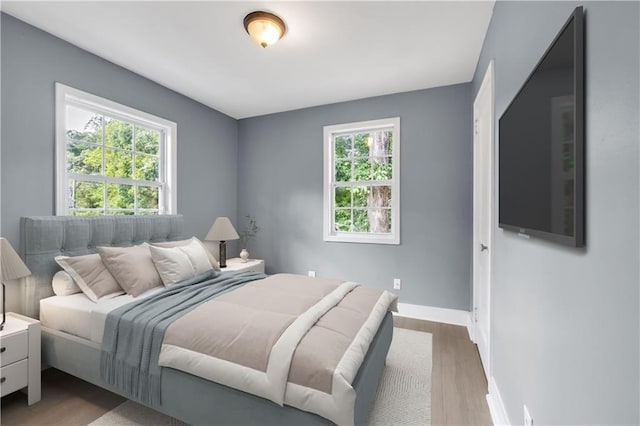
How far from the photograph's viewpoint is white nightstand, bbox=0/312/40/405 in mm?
1780

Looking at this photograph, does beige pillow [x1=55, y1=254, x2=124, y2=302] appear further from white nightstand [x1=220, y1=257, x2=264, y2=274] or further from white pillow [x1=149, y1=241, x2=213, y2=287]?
white nightstand [x1=220, y1=257, x2=264, y2=274]

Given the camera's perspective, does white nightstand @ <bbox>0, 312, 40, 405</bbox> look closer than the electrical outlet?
No

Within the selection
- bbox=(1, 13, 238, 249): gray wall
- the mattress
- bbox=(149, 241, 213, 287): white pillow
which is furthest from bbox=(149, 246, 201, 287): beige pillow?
bbox=(1, 13, 238, 249): gray wall

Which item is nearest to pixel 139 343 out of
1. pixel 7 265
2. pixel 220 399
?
pixel 220 399

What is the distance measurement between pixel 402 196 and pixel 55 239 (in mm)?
3356

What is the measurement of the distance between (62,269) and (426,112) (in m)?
3.85

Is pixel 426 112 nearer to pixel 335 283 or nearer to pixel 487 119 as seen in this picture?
pixel 487 119

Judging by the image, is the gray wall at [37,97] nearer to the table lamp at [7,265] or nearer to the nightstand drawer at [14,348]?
the table lamp at [7,265]

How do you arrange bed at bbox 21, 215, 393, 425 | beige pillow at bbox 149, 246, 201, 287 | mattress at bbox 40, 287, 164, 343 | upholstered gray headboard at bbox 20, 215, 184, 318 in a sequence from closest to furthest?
bed at bbox 21, 215, 393, 425, mattress at bbox 40, 287, 164, 343, upholstered gray headboard at bbox 20, 215, 184, 318, beige pillow at bbox 149, 246, 201, 287

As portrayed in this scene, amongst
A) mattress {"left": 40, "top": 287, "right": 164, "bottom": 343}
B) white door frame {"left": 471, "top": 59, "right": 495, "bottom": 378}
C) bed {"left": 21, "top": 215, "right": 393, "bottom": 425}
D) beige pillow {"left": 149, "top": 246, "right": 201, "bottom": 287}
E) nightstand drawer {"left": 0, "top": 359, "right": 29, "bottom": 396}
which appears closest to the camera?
bed {"left": 21, "top": 215, "right": 393, "bottom": 425}

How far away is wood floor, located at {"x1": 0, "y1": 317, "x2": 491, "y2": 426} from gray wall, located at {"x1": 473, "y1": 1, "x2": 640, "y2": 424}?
79 centimetres

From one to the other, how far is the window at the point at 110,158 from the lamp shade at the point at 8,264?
636 mm

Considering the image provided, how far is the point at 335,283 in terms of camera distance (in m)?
2.46

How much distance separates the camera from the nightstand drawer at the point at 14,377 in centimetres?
177
